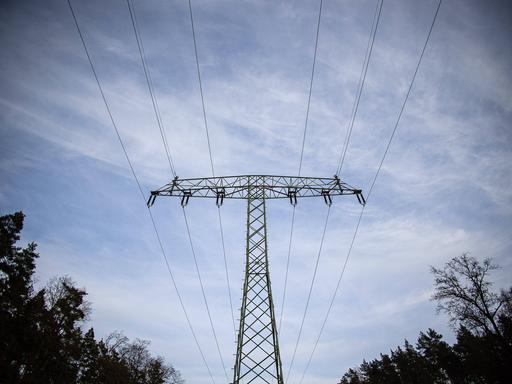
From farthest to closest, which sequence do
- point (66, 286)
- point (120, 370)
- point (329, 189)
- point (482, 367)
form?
point (120, 370) < point (482, 367) < point (66, 286) < point (329, 189)

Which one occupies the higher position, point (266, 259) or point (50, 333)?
point (266, 259)

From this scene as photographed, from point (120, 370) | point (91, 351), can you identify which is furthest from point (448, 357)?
point (91, 351)

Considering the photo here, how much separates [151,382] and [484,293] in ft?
130

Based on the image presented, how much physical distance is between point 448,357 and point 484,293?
1267 inches

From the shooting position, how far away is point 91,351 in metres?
26.0

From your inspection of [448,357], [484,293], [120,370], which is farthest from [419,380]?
[120,370]

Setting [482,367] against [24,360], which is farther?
[482,367]

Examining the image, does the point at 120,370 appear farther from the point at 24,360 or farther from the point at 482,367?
the point at 482,367

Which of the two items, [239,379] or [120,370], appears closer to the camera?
[239,379]

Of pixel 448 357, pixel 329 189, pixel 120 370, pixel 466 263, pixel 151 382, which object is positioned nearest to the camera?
pixel 329 189

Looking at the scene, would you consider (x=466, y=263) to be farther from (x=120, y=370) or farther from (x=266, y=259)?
(x=120, y=370)

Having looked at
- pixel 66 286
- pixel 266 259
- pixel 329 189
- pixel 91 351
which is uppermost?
pixel 329 189

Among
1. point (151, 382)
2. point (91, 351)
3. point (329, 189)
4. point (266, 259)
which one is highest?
point (329, 189)

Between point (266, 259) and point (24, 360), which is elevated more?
point (266, 259)
